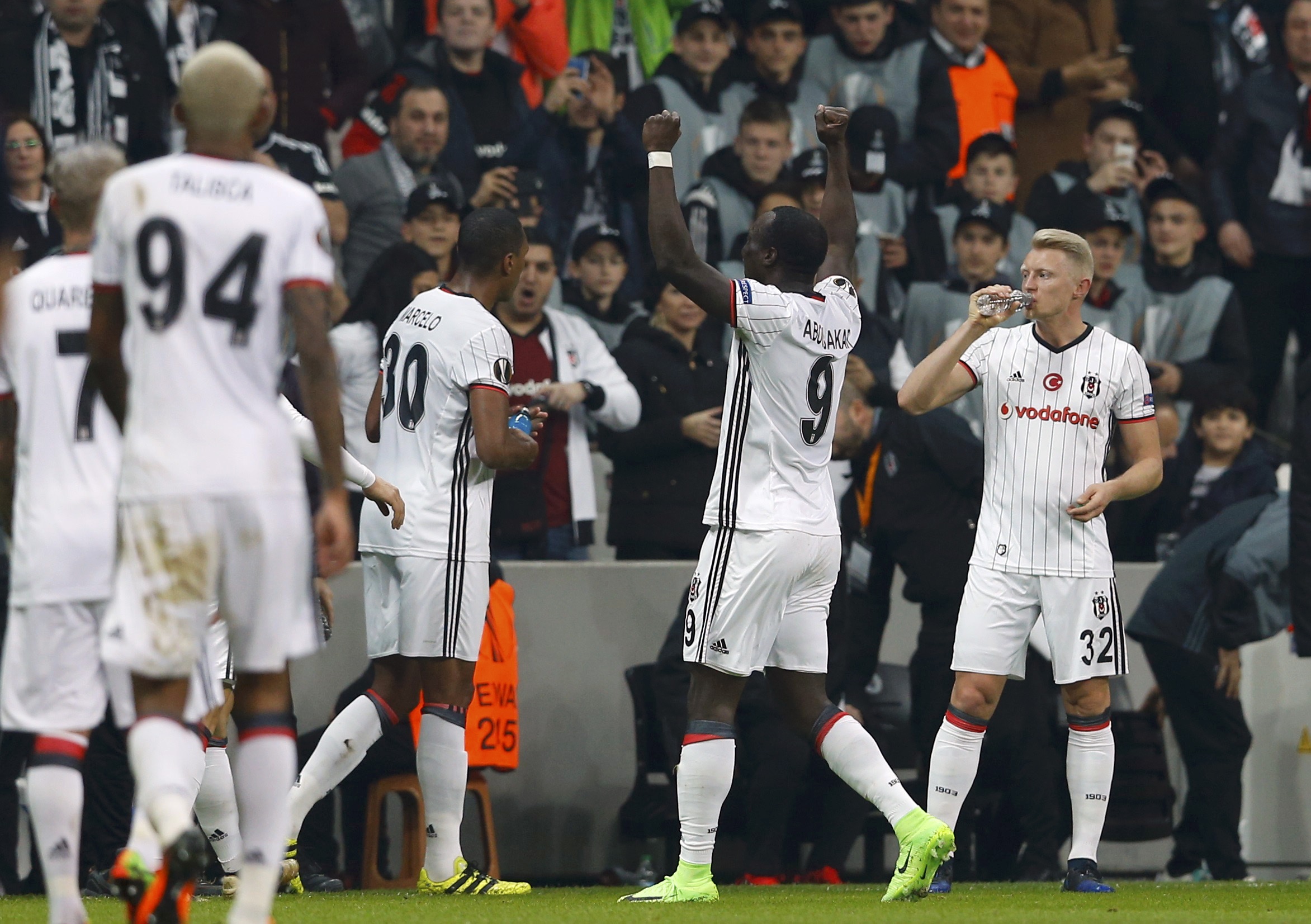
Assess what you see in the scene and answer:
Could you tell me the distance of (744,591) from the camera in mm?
6844

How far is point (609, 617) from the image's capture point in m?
9.75

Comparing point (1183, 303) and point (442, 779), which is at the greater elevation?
point (1183, 303)

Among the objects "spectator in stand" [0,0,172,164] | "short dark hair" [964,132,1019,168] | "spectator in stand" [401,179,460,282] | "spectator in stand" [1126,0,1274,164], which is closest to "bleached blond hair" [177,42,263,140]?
"spectator in stand" [401,179,460,282]

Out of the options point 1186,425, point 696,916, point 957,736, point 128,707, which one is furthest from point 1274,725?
point 128,707

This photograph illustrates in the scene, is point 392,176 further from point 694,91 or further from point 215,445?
point 215,445

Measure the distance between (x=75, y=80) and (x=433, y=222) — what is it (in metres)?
2.17

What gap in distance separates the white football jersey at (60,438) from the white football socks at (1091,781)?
412 cm

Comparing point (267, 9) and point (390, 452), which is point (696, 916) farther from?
point (267, 9)

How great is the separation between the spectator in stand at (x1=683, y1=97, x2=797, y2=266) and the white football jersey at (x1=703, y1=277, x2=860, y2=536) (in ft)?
13.8

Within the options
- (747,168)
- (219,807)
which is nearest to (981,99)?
(747,168)

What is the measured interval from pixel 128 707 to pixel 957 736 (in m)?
3.52

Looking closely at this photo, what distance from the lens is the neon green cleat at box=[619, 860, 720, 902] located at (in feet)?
22.6

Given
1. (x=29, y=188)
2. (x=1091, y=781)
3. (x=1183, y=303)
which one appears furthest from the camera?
(x=1183, y=303)

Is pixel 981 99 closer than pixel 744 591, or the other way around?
pixel 744 591
